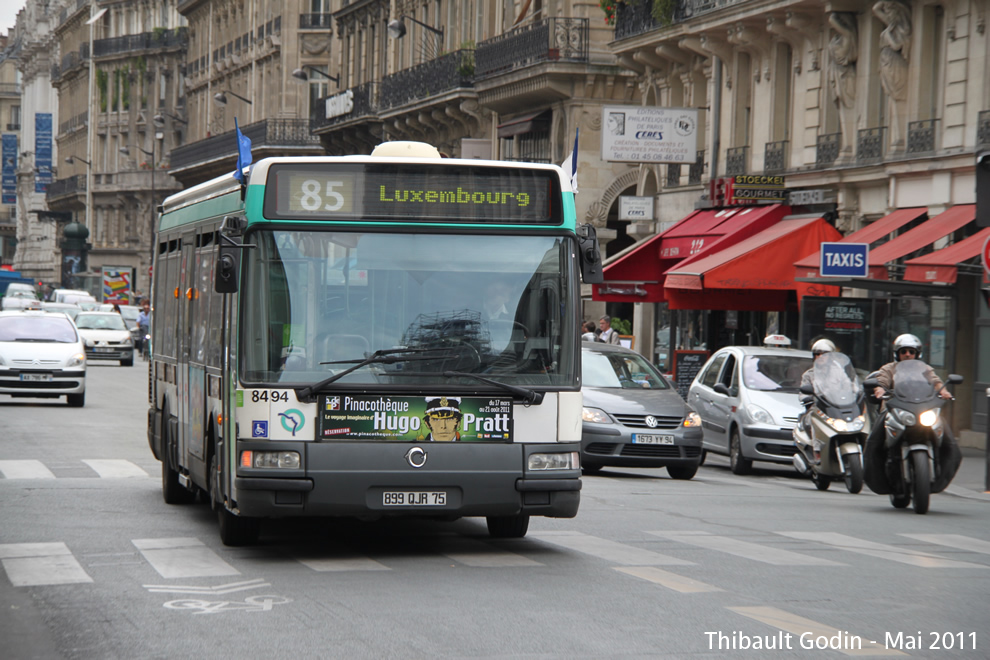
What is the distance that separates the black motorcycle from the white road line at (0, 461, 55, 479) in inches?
309

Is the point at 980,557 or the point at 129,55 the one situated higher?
the point at 129,55

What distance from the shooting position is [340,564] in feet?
32.8

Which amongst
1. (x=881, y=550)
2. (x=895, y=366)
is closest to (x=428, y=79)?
(x=895, y=366)

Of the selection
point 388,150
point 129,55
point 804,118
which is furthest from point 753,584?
point 129,55

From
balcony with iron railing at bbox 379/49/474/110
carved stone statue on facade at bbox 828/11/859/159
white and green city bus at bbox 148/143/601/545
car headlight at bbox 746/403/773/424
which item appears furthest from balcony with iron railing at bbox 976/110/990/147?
balcony with iron railing at bbox 379/49/474/110

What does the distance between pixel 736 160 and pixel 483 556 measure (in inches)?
902

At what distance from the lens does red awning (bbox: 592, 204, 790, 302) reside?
30.2 m

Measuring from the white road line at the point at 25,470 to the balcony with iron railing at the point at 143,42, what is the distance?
76.5m

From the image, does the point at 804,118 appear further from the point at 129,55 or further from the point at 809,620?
the point at 129,55

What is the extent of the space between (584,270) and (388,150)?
1601 millimetres

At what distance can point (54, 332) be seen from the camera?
29.4m

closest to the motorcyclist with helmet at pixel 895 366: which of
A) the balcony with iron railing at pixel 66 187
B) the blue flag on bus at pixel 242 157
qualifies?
the blue flag on bus at pixel 242 157

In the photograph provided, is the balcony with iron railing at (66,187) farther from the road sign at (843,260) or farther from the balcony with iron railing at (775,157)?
the road sign at (843,260)

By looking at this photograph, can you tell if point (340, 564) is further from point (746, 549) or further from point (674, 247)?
point (674, 247)
